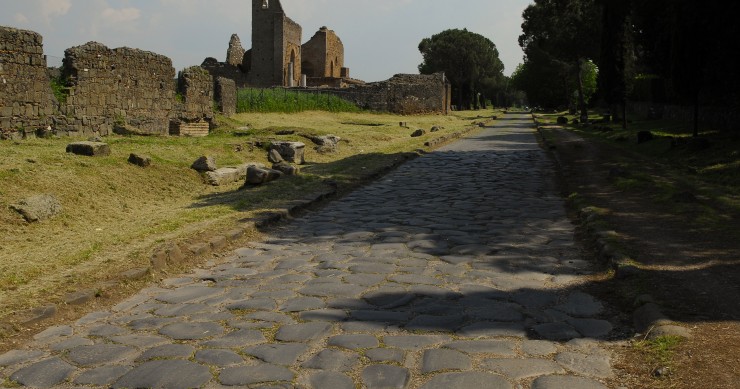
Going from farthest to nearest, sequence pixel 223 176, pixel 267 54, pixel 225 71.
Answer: pixel 267 54 < pixel 225 71 < pixel 223 176

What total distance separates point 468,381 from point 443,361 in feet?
0.95

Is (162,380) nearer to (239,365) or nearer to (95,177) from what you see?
(239,365)

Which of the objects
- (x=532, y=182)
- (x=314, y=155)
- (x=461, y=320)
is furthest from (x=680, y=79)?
(x=461, y=320)

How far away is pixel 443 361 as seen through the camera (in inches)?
146

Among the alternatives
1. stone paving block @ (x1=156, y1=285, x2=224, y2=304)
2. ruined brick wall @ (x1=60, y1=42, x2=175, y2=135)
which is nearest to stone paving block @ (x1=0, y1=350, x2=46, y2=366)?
stone paving block @ (x1=156, y1=285, x2=224, y2=304)

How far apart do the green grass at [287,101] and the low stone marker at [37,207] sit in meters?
20.4

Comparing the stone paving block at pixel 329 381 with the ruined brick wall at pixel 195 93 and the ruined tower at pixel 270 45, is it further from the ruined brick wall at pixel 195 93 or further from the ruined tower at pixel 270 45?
the ruined tower at pixel 270 45

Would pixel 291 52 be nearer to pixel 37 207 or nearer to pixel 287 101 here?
pixel 287 101

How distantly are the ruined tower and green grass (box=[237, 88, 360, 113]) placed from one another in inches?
390

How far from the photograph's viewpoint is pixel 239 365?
3.67m

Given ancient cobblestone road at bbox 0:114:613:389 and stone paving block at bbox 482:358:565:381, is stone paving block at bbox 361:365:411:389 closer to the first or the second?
ancient cobblestone road at bbox 0:114:613:389

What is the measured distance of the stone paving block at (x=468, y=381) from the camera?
3369mm

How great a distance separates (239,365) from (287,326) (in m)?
0.72

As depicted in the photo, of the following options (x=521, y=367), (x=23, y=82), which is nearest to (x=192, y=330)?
(x=521, y=367)
